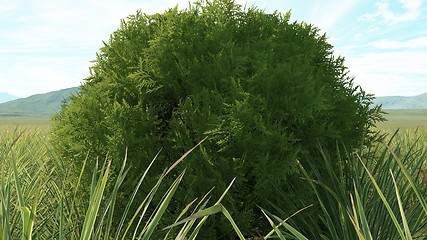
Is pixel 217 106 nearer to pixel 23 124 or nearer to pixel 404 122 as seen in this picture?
pixel 23 124

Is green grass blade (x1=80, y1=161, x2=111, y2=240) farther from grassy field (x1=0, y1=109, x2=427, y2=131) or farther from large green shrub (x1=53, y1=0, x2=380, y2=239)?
grassy field (x1=0, y1=109, x2=427, y2=131)

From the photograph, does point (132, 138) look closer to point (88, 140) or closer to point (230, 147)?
point (88, 140)

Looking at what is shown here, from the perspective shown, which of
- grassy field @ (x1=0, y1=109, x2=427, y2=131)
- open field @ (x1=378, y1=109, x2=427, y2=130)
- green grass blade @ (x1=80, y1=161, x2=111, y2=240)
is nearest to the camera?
green grass blade @ (x1=80, y1=161, x2=111, y2=240)

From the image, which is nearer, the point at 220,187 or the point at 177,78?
the point at 220,187

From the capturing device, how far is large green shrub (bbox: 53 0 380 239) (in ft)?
9.23

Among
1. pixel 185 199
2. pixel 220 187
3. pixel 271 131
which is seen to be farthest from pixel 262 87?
pixel 185 199

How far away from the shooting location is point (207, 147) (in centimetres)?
285

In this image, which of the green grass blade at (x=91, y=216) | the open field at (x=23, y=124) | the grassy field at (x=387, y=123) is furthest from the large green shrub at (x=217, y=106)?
the open field at (x=23, y=124)

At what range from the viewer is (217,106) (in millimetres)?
2855

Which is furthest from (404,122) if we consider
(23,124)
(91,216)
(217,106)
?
(91,216)

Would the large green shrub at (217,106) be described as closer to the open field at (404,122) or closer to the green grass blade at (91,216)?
the open field at (404,122)

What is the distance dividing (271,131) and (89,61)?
1.91 metres

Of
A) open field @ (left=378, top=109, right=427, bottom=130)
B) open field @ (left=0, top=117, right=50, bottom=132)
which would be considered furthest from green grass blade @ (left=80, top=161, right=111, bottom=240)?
open field @ (left=0, top=117, right=50, bottom=132)

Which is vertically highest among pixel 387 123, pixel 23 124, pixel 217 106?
pixel 217 106
